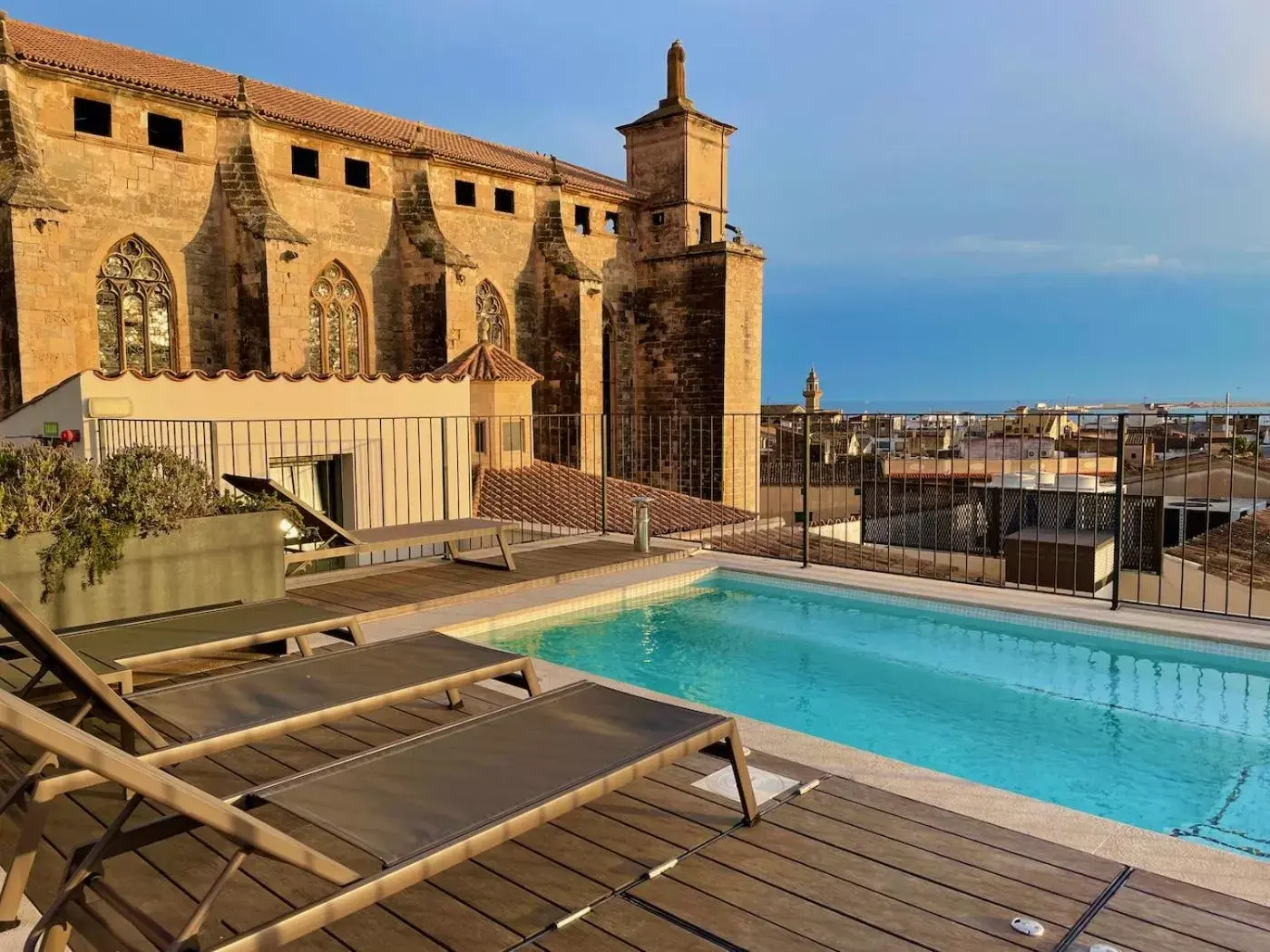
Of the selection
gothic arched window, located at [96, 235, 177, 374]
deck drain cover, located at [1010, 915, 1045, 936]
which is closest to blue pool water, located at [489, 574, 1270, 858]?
deck drain cover, located at [1010, 915, 1045, 936]

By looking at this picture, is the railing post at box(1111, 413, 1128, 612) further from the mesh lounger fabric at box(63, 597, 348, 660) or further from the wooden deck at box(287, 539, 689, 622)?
the mesh lounger fabric at box(63, 597, 348, 660)

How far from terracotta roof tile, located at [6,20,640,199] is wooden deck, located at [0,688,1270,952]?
16.0 m

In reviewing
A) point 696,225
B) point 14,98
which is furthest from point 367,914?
point 696,225

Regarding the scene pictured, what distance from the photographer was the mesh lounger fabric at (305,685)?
2.52m

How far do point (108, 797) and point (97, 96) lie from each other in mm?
16045

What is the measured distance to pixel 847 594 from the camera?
21.4 ft

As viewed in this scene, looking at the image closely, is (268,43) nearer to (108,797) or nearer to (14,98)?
(14,98)

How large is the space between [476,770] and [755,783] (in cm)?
110

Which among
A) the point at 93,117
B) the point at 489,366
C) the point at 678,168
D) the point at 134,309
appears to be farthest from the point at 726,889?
the point at 678,168

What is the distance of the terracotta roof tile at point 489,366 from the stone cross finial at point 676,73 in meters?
12.7

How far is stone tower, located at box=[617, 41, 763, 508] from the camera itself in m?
23.7

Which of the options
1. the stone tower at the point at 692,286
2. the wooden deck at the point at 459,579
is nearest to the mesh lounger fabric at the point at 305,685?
the wooden deck at the point at 459,579

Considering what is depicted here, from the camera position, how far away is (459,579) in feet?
21.1

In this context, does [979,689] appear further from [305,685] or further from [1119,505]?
[305,685]
